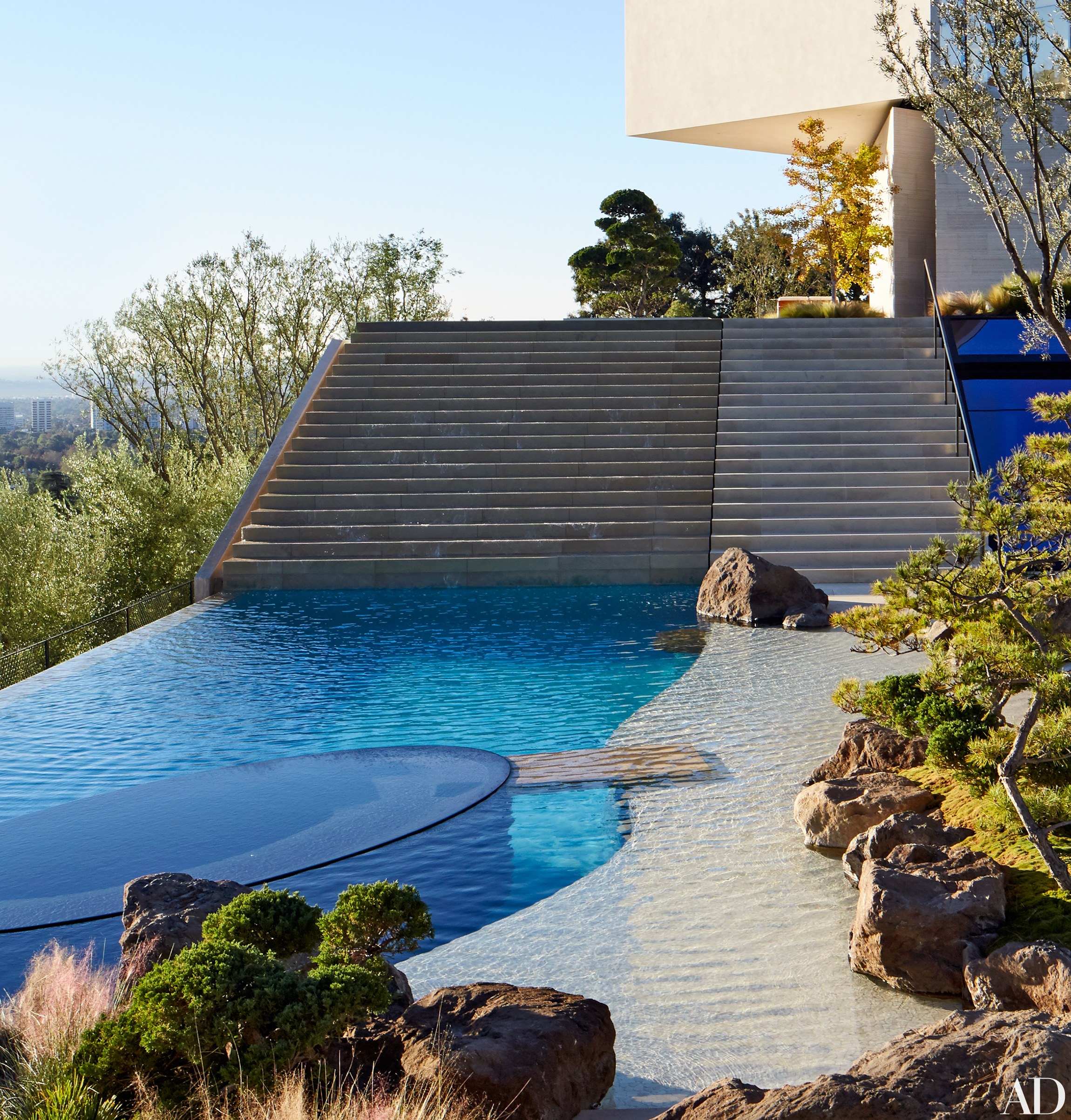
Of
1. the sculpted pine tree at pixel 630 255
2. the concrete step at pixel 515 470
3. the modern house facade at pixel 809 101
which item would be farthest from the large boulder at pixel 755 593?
the sculpted pine tree at pixel 630 255

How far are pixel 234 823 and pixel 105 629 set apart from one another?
35.0 feet

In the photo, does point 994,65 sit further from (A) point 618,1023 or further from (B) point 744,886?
(A) point 618,1023

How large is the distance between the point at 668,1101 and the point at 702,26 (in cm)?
2945

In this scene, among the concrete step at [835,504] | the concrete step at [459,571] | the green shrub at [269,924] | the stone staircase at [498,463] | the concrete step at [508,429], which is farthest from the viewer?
the concrete step at [508,429]

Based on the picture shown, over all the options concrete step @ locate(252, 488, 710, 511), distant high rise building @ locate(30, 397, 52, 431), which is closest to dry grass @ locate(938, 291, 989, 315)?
concrete step @ locate(252, 488, 710, 511)

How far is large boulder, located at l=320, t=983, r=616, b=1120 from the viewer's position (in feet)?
11.1

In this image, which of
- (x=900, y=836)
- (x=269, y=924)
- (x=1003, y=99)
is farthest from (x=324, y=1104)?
(x=1003, y=99)

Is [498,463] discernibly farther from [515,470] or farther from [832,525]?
[832,525]

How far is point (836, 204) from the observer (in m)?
28.6

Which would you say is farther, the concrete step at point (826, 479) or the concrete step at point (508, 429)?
the concrete step at point (508, 429)

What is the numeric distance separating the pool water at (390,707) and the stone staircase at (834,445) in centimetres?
257

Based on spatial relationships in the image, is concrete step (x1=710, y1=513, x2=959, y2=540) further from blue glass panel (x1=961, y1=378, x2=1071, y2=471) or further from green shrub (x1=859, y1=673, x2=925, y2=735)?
green shrub (x1=859, y1=673, x2=925, y2=735)

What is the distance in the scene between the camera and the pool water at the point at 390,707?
6.39 metres

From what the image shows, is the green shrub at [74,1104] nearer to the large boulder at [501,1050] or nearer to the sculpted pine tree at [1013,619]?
the large boulder at [501,1050]
